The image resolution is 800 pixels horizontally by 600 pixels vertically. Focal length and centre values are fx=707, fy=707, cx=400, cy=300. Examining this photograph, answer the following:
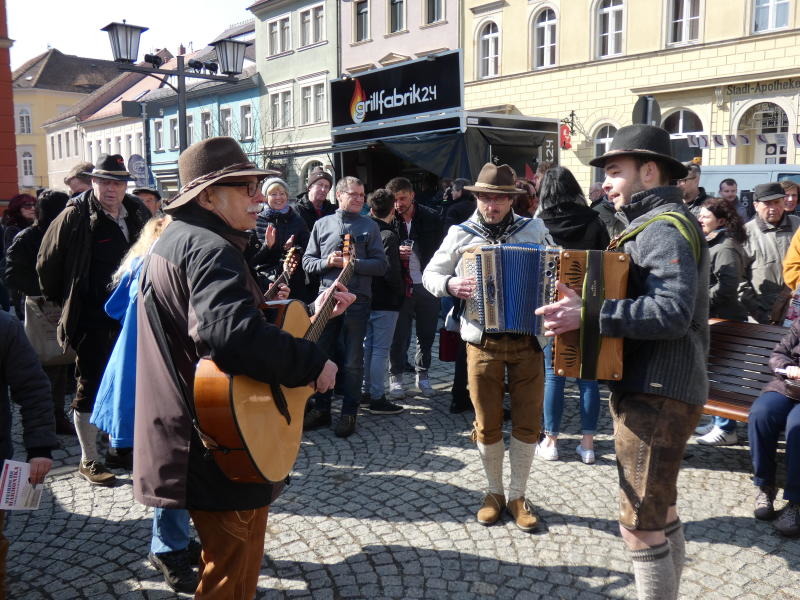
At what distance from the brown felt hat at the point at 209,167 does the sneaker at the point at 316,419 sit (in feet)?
11.6

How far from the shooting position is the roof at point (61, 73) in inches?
2479

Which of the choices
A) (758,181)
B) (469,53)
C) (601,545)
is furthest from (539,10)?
(601,545)

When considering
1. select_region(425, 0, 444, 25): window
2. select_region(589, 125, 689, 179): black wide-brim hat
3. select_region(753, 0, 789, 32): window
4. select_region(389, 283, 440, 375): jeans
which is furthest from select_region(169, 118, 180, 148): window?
select_region(589, 125, 689, 179): black wide-brim hat

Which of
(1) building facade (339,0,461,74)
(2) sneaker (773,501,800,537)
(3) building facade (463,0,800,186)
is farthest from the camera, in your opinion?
(1) building facade (339,0,461,74)

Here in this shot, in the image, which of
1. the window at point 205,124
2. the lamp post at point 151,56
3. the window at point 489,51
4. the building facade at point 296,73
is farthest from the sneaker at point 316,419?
the window at point 205,124

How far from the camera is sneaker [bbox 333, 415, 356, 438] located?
563 centimetres

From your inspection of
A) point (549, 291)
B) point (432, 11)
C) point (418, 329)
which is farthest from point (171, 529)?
point (432, 11)

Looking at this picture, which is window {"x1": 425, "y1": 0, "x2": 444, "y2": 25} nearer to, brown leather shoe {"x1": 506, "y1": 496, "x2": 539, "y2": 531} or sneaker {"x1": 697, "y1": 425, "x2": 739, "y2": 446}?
sneaker {"x1": 697, "y1": 425, "x2": 739, "y2": 446}

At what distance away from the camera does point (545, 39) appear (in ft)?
76.0

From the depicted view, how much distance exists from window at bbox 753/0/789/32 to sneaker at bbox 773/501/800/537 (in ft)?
59.7

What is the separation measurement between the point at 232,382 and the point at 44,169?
6995 cm

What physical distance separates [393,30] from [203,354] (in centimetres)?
Answer: 2908

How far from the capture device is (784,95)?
60.3 feet

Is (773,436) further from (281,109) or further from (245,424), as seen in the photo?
(281,109)
